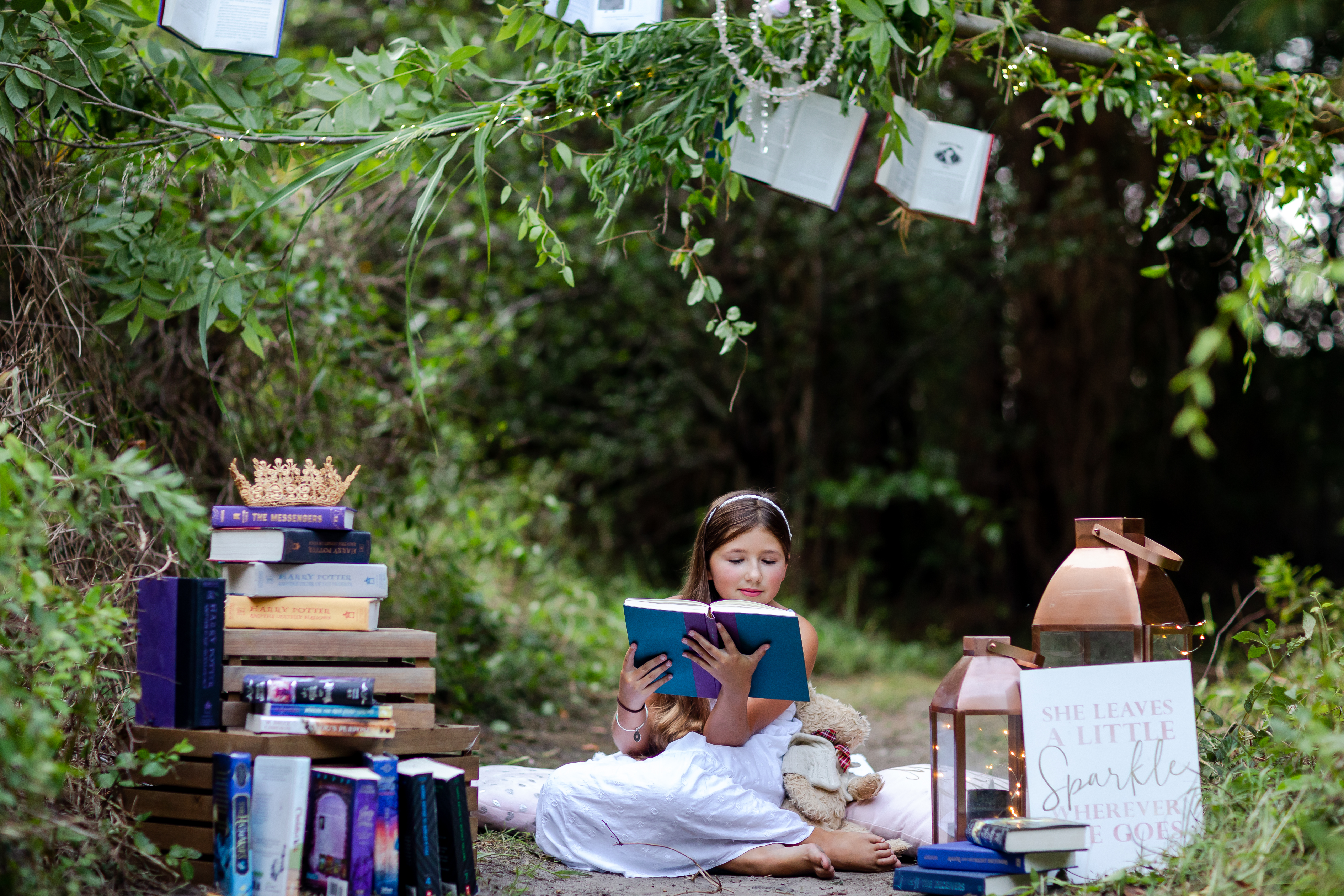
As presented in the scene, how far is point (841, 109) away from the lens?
9.14 ft

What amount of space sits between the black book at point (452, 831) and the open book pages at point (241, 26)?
5.91 ft

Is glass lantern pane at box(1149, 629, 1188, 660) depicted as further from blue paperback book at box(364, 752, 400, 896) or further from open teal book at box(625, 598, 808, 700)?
blue paperback book at box(364, 752, 400, 896)

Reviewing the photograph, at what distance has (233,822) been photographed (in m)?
1.97

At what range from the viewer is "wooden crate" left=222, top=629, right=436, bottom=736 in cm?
214

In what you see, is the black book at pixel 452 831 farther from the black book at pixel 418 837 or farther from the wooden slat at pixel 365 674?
the wooden slat at pixel 365 674

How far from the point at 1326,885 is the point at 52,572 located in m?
2.43

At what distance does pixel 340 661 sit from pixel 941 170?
6.81 ft

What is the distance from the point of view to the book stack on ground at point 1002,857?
2.03m

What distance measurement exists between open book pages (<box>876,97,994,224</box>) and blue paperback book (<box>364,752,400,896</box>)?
2023 mm

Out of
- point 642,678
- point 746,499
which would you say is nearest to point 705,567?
point 746,499

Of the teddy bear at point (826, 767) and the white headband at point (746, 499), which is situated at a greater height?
the white headband at point (746, 499)

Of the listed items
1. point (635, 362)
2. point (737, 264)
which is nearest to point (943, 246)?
point (737, 264)

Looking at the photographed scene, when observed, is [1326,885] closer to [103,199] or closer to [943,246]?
[103,199]

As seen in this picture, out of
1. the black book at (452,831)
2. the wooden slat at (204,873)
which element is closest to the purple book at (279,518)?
the black book at (452,831)
